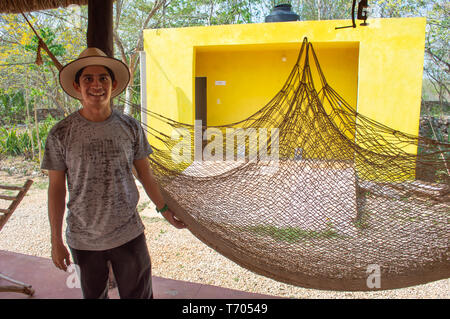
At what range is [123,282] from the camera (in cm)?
137

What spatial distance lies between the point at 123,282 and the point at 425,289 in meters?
2.56

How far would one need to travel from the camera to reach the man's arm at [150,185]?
4.93 ft

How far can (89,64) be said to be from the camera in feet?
4.53

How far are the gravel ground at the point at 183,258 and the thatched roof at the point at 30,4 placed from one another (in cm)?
212

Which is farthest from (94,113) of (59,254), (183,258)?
(183,258)

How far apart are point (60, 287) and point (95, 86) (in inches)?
58.2

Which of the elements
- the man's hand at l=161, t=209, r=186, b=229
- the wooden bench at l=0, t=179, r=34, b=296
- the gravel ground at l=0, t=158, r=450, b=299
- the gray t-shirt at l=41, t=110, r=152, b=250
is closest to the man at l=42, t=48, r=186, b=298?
the gray t-shirt at l=41, t=110, r=152, b=250

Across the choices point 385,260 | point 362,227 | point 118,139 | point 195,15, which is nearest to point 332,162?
point 362,227

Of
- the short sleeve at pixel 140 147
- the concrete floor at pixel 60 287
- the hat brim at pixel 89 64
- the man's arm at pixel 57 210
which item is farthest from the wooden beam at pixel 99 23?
the concrete floor at pixel 60 287

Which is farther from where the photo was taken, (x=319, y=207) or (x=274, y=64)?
(x=274, y=64)

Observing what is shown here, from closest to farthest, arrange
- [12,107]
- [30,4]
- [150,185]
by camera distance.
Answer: [150,185]
[30,4]
[12,107]

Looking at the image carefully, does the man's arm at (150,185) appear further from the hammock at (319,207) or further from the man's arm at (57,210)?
the man's arm at (57,210)

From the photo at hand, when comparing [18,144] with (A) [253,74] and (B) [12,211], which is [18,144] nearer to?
(A) [253,74]

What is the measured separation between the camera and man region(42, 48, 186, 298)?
1283 mm
